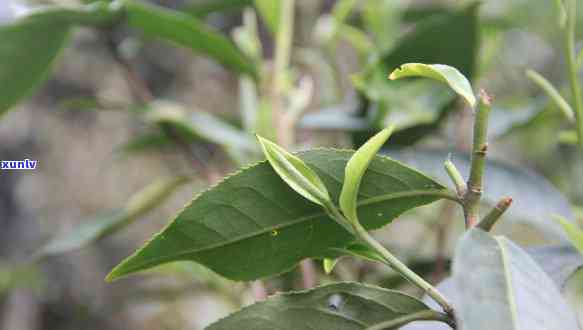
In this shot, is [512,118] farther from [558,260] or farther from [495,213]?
[495,213]

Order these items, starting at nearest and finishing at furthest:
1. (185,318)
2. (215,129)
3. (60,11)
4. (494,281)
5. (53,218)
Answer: (494,281), (60,11), (215,129), (185,318), (53,218)

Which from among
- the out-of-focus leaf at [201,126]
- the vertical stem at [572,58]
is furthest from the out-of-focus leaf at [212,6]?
the vertical stem at [572,58]

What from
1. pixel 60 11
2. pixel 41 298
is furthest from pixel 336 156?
pixel 41 298

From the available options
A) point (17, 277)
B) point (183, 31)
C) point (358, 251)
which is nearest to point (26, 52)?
point (183, 31)

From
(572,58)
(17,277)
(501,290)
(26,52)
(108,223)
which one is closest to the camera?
(501,290)

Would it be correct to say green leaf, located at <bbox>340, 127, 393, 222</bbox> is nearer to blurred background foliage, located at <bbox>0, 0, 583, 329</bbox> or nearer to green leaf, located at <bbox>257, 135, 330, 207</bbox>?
green leaf, located at <bbox>257, 135, 330, 207</bbox>

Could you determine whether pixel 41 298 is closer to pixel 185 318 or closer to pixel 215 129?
pixel 185 318
